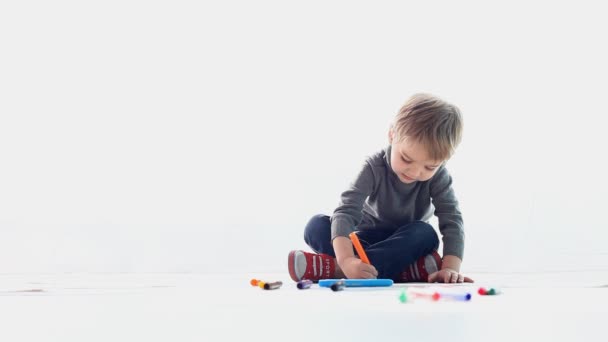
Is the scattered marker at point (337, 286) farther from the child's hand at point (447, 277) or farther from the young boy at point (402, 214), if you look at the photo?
the child's hand at point (447, 277)

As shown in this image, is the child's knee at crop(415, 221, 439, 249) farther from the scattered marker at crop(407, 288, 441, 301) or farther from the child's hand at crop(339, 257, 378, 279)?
the scattered marker at crop(407, 288, 441, 301)

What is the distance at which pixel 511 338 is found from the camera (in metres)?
0.64

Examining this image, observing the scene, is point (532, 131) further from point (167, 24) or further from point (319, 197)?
point (167, 24)

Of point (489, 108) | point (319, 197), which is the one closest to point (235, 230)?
point (319, 197)

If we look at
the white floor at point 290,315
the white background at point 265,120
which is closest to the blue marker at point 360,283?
the white floor at point 290,315

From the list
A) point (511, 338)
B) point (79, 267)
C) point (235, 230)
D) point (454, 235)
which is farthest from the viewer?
point (235, 230)

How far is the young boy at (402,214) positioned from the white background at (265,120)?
1.33 ft

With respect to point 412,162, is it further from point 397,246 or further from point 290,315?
point 290,315

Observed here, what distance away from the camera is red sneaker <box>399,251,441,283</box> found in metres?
1.53

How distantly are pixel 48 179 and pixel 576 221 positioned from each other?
55.0 inches

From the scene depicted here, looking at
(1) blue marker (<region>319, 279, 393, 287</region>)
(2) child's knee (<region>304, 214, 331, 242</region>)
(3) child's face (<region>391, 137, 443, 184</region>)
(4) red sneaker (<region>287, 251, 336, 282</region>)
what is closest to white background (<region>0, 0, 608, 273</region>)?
(2) child's knee (<region>304, 214, 331, 242</region>)

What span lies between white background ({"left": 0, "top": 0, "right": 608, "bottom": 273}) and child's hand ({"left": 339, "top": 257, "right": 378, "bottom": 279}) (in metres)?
0.55

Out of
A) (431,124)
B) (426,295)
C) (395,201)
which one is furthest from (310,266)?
(426,295)

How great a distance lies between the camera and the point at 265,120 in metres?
2.05
